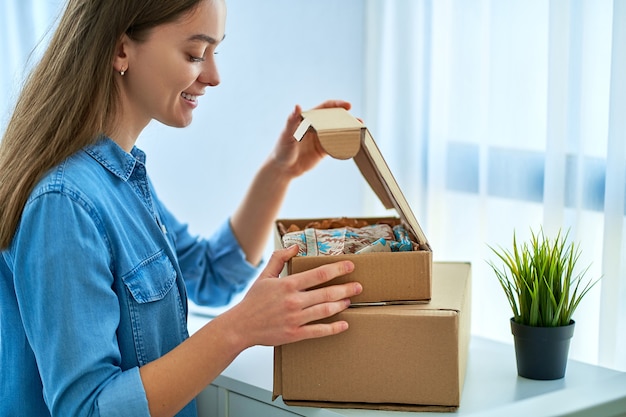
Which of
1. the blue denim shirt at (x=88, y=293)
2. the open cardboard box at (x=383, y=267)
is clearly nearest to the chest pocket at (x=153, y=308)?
the blue denim shirt at (x=88, y=293)

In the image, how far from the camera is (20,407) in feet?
3.98

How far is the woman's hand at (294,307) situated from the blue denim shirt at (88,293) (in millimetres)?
174

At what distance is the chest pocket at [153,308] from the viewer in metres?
1.20

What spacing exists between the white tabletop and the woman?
0.39ft

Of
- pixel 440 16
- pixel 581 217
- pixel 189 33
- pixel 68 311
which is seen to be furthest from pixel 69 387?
pixel 440 16

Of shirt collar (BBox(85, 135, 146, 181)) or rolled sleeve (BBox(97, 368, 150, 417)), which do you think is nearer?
rolled sleeve (BBox(97, 368, 150, 417))

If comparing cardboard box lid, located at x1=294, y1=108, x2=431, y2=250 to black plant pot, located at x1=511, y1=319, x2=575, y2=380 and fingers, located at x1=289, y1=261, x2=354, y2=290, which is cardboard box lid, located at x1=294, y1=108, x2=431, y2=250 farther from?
black plant pot, located at x1=511, y1=319, x2=575, y2=380

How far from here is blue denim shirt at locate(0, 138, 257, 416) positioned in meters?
1.08

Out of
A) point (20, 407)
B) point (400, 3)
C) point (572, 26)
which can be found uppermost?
point (400, 3)

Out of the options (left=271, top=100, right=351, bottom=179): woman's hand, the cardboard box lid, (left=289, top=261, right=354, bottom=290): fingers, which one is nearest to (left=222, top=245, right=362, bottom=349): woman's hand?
(left=289, top=261, right=354, bottom=290): fingers

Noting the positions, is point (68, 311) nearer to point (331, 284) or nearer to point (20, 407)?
point (20, 407)

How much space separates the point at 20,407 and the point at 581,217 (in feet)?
3.45

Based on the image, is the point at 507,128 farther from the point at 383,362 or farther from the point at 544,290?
the point at 383,362

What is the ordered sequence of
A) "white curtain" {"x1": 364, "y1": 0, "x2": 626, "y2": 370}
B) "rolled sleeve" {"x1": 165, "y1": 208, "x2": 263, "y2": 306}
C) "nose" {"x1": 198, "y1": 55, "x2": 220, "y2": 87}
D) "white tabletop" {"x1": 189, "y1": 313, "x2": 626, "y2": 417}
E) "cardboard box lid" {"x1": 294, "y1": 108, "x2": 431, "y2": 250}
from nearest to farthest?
"cardboard box lid" {"x1": 294, "y1": 108, "x2": 431, "y2": 250} < "white tabletop" {"x1": 189, "y1": 313, "x2": 626, "y2": 417} < "nose" {"x1": 198, "y1": 55, "x2": 220, "y2": 87} < "white curtain" {"x1": 364, "y1": 0, "x2": 626, "y2": 370} < "rolled sleeve" {"x1": 165, "y1": 208, "x2": 263, "y2": 306}
